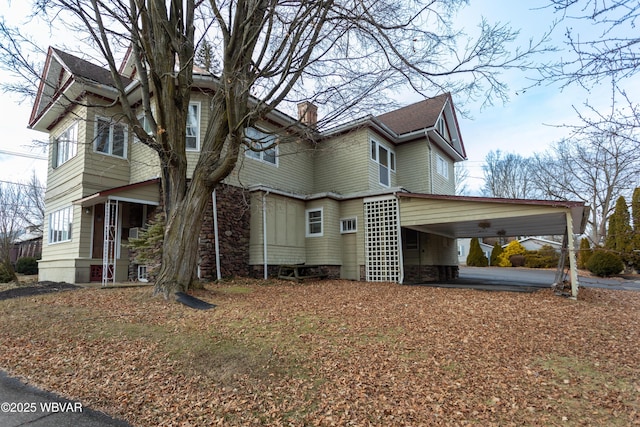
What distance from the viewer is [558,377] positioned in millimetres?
3828

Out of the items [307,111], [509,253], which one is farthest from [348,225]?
[509,253]

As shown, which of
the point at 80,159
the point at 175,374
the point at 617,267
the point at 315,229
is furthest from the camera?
A: the point at 617,267

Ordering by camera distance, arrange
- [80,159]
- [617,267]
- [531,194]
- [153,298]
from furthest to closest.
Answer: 1. [531,194]
2. [617,267]
3. [80,159]
4. [153,298]

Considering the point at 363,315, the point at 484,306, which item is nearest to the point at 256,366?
the point at 363,315

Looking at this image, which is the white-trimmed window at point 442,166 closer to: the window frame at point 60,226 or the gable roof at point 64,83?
the gable roof at point 64,83

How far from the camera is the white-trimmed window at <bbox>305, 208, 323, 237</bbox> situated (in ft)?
44.0

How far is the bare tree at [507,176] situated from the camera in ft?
126

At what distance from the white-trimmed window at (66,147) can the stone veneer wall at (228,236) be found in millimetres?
6054

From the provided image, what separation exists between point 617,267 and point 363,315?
19.5 meters

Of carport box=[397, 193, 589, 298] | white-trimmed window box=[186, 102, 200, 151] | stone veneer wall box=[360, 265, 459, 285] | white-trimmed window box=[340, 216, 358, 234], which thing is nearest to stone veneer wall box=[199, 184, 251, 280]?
white-trimmed window box=[186, 102, 200, 151]

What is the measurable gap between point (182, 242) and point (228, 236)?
13.1ft

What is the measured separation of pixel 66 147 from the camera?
1365 centimetres

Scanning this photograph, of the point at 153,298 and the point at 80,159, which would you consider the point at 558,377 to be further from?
the point at 80,159

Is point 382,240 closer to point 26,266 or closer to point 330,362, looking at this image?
point 330,362
